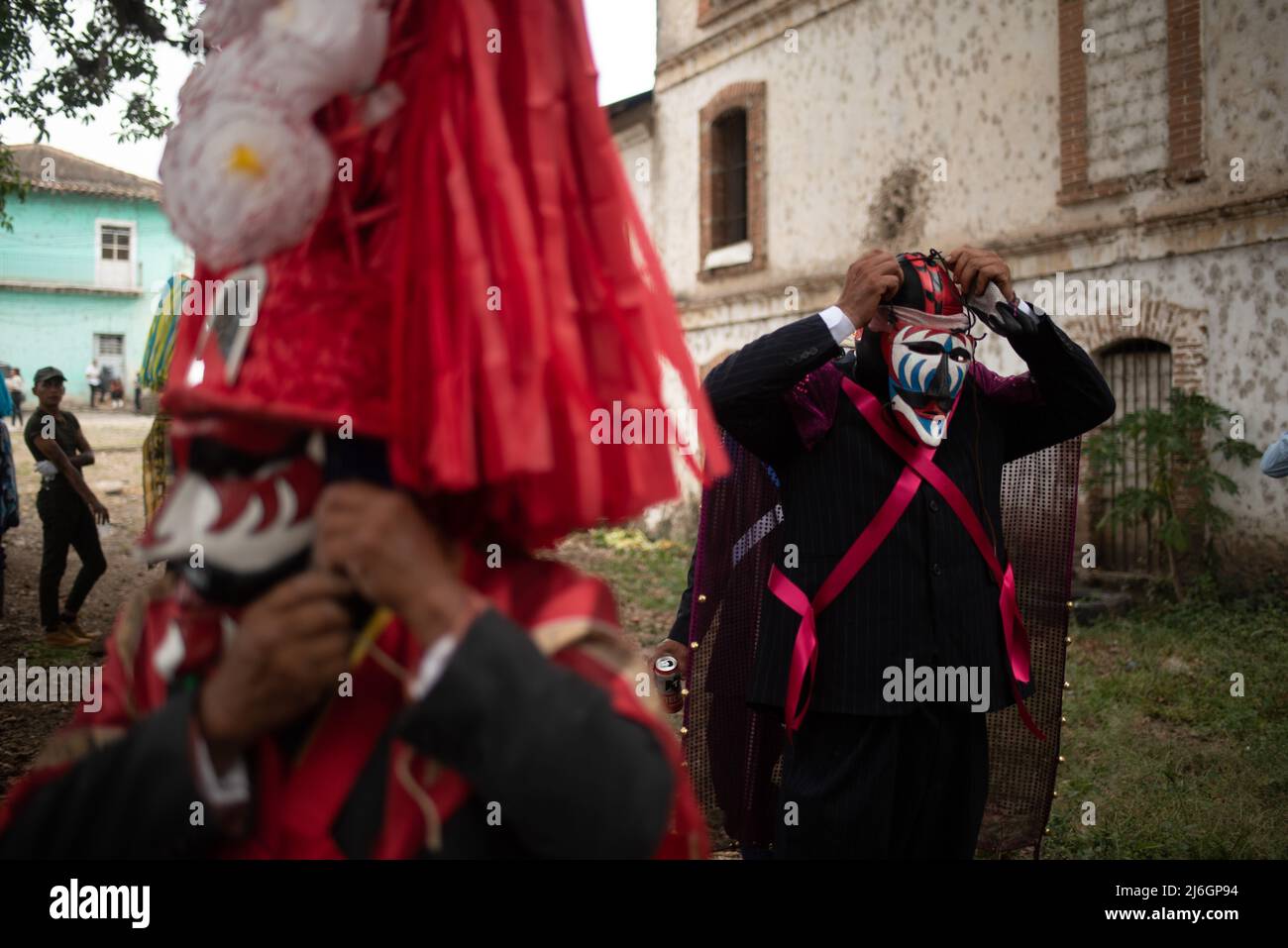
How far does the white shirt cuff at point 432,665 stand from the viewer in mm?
1043

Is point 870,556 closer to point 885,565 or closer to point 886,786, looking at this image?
point 885,565

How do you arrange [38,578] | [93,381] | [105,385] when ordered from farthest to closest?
[105,385] < [93,381] < [38,578]

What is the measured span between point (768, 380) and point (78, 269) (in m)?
34.0

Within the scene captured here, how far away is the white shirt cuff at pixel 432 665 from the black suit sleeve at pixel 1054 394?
8.47ft

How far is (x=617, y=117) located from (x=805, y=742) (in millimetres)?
A: 14896

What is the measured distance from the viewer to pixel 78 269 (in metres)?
31.3

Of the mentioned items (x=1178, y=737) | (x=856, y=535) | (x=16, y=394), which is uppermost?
(x=16, y=394)

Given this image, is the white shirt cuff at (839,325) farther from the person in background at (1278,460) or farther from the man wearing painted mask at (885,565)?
the person in background at (1278,460)

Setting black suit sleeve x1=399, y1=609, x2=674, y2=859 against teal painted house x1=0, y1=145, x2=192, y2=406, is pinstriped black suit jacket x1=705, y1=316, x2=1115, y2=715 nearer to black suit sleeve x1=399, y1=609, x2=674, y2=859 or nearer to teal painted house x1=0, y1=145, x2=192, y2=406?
black suit sleeve x1=399, y1=609, x2=674, y2=859

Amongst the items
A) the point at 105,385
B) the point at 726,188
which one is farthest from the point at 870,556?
the point at 105,385

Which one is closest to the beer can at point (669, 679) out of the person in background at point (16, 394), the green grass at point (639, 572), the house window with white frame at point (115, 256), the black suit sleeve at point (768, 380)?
the black suit sleeve at point (768, 380)

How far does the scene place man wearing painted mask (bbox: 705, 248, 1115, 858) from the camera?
283 cm

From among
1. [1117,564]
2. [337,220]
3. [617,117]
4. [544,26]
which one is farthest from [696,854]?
[617,117]
